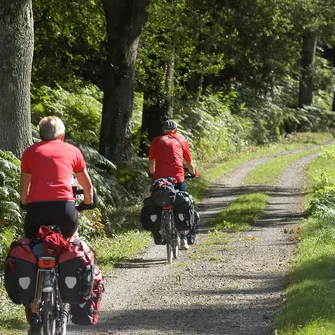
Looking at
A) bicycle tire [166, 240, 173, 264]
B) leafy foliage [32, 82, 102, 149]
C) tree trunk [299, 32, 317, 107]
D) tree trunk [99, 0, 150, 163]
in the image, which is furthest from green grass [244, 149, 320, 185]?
bicycle tire [166, 240, 173, 264]

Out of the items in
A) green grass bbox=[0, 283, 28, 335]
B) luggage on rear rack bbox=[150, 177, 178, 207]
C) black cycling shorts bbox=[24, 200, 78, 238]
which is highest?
black cycling shorts bbox=[24, 200, 78, 238]

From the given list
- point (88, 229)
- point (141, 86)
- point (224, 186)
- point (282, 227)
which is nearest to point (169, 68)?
point (141, 86)

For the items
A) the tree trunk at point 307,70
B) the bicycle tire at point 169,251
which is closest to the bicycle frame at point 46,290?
the bicycle tire at point 169,251

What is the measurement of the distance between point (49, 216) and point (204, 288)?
403cm

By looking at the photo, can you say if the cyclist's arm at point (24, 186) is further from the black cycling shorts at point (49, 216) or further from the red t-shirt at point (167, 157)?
the red t-shirt at point (167, 157)

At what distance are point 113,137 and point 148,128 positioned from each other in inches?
184

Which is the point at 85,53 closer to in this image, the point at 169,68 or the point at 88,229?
the point at 169,68

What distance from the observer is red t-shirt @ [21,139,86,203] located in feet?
25.6

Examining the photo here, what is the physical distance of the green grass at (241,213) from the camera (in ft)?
57.9

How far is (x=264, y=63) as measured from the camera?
41.4m

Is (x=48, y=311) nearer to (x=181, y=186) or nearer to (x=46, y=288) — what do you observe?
(x=46, y=288)

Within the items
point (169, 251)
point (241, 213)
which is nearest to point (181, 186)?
point (169, 251)

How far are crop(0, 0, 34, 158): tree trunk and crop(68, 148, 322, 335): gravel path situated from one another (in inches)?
106

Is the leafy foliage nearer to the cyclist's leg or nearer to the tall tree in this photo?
the tall tree
